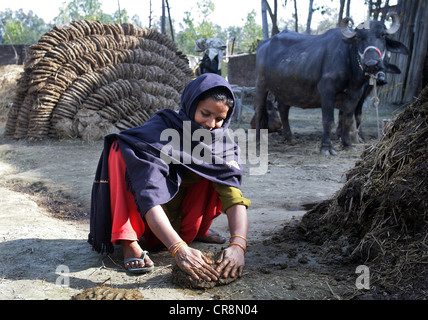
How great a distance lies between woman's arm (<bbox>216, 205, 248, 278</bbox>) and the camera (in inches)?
80.0

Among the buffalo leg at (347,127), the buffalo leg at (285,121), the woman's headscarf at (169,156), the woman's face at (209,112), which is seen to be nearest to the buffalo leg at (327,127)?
the buffalo leg at (347,127)

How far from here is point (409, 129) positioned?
2.43m

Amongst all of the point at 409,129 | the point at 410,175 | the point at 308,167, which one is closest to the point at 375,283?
the point at 410,175

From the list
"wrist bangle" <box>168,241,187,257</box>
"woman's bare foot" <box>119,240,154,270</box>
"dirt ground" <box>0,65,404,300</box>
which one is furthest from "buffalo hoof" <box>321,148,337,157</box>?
"wrist bangle" <box>168,241,187,257</box>

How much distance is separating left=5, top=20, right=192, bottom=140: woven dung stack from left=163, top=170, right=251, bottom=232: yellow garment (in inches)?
212

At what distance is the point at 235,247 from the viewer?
2.12 metres

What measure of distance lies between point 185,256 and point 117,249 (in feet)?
2.56

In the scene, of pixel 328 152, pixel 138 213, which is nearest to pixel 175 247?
pixel 138 213

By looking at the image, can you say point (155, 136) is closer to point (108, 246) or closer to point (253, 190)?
point (108, 246)

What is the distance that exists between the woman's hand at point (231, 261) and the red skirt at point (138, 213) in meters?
0.47

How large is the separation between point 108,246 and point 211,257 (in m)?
0.61

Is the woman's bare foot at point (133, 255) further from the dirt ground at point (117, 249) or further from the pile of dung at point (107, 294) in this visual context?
the pile of dung at point (107, 294)

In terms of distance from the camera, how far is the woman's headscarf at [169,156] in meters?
2.14

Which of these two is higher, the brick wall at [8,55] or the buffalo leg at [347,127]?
the brick wall at [8,55]
